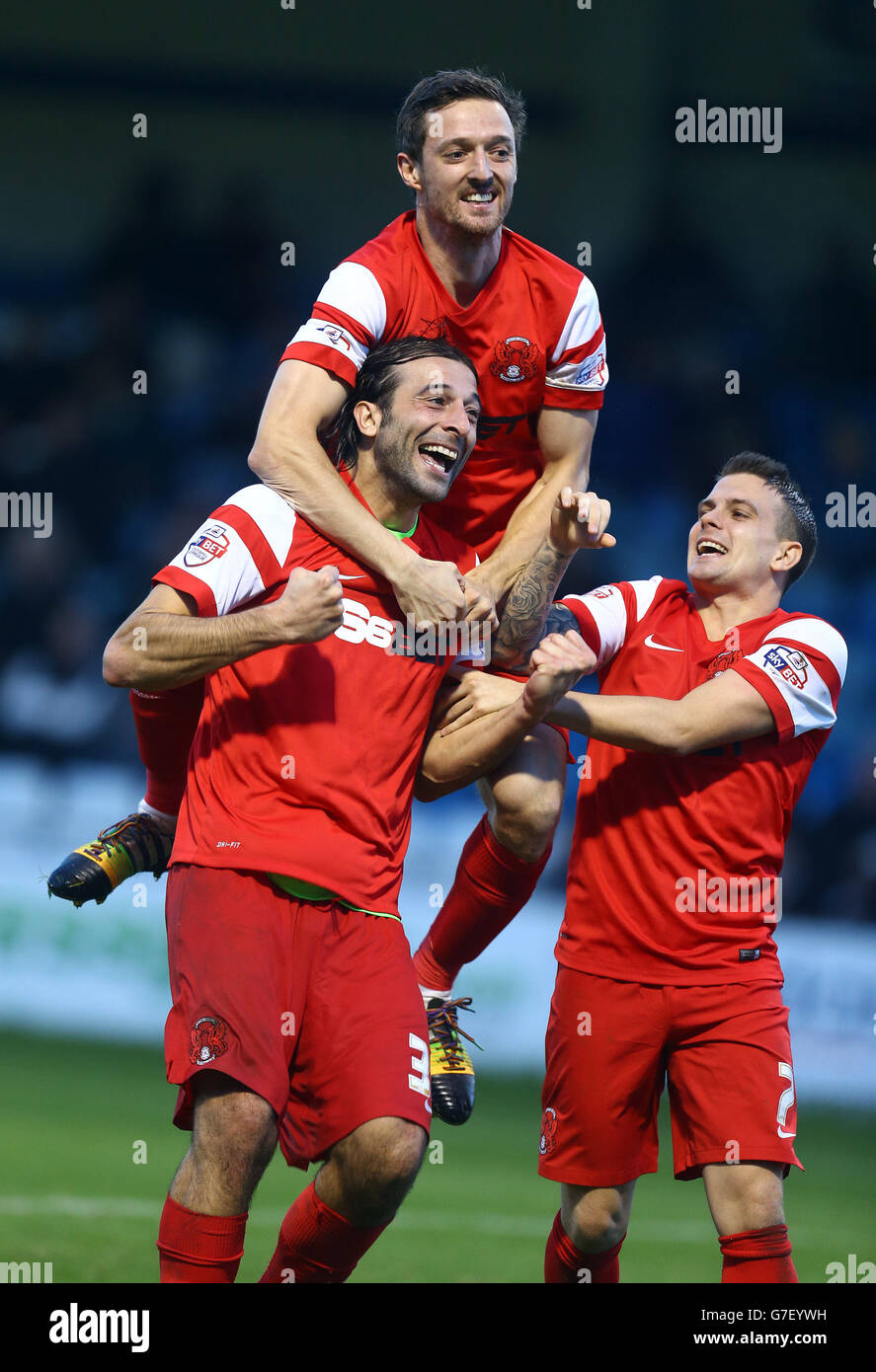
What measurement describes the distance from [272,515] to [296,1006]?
123cm

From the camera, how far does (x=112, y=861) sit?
498 cm

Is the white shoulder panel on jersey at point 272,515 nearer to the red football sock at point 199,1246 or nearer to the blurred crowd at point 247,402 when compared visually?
the red football sock at point 199,1246

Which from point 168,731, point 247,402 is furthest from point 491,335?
point 247,402

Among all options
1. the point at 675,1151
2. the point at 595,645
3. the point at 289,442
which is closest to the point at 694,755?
the point at 595,645

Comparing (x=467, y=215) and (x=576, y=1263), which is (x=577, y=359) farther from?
(x=576, y=1263)

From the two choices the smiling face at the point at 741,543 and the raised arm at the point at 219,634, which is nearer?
the raised arm at the point at 219,634

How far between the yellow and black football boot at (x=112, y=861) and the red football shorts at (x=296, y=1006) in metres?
0.99

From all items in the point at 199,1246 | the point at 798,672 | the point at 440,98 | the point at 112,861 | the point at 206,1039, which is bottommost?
the point at 199,1246

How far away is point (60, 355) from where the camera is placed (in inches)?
483

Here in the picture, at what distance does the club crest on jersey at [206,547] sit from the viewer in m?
3.98

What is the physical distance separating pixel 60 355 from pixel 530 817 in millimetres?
8765

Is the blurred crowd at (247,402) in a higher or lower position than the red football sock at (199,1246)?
higher

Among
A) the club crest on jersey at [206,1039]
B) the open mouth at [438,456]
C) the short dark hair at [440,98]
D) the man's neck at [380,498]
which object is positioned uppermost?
the short dark hair at [440,98]

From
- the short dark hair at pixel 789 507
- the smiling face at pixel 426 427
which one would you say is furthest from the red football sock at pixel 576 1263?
the smiling face at pixel 426 427
